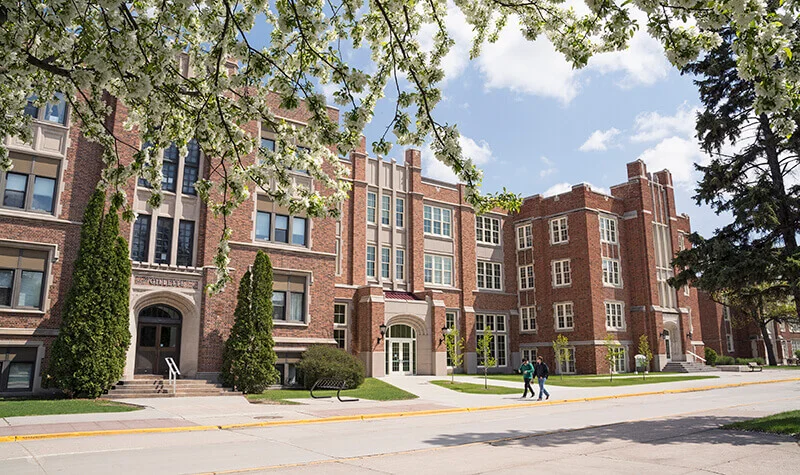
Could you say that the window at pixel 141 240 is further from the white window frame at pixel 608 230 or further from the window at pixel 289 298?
the white window frame at pixel 608 230

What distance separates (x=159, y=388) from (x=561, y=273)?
2765cm

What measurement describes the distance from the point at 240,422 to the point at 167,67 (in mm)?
9908

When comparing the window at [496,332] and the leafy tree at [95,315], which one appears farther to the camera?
the window at [496,332]

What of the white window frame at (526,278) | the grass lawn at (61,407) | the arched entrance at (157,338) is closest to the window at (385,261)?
the white window frame at (526,278)

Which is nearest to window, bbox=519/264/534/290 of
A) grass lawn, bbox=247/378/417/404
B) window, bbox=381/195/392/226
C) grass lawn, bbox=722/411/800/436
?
window, bbox=381/195/392/226

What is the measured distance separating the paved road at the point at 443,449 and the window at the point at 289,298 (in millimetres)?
12323

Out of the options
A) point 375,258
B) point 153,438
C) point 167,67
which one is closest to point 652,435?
point 153,438

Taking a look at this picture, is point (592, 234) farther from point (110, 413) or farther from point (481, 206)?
point (481, 206)

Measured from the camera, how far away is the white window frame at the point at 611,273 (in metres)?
39.8

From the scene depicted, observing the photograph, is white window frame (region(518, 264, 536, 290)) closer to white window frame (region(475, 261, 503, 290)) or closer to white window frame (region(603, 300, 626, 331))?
white window frame (region(475, 261, 503, 290))

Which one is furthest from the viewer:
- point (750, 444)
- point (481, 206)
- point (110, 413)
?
point (110, 413)

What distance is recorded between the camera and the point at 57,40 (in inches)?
273

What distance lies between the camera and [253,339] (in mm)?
23562

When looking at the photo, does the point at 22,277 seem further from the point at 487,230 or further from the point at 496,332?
the point at 487,230
